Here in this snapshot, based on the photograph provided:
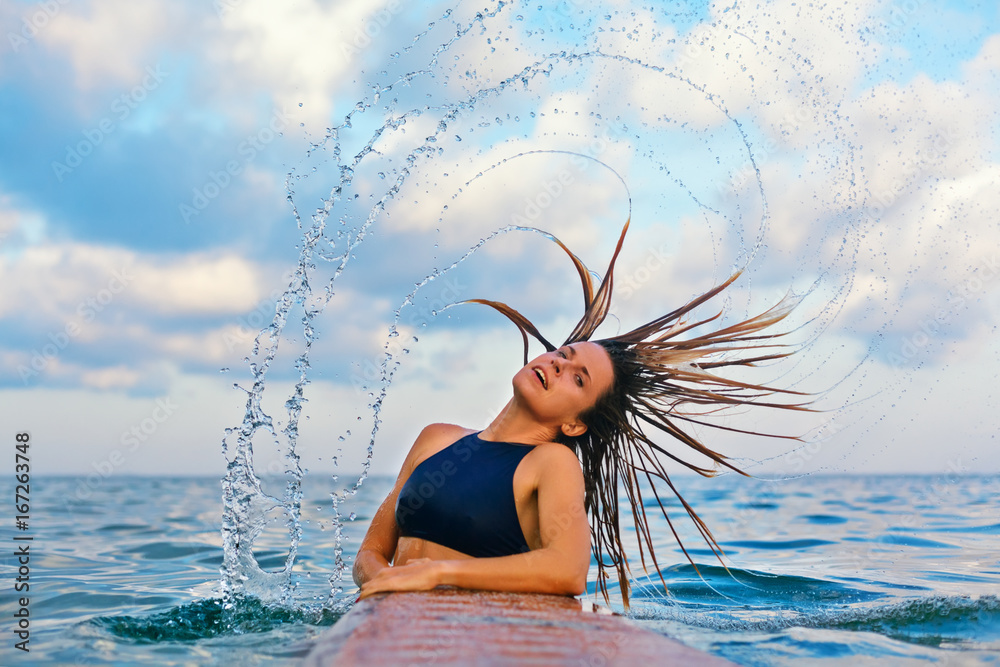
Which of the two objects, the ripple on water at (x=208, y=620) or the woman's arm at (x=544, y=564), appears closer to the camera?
the woman's arm at (x=544, y=564)

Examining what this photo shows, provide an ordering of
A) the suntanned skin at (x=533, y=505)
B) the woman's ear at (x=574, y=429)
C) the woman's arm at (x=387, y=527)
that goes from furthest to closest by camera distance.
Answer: the woman's ear at (x=574, y=429), the woman's arm at (x=387, y=527), the suntanned skin at (x=533, y=505)

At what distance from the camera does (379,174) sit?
17.0 ft

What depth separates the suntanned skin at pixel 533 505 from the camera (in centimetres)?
328

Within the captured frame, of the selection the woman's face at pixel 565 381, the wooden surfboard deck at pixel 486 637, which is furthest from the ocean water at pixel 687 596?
the woman's face at pixel 565 381

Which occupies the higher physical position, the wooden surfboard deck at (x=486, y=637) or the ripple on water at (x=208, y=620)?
the wooden surfboard deck at (x=486, y=637)

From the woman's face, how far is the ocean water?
1106mm

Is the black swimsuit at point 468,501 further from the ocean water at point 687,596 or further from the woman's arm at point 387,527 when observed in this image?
the ocean water at point 687,596

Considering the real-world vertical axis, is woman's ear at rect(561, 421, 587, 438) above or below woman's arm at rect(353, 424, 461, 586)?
above

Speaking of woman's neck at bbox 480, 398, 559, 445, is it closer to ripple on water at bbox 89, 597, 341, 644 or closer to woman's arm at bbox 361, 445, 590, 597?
woman's arm at bbox 361, 445, 590, 597

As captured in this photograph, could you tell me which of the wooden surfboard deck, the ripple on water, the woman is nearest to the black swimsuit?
the woman

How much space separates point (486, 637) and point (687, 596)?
4417mm

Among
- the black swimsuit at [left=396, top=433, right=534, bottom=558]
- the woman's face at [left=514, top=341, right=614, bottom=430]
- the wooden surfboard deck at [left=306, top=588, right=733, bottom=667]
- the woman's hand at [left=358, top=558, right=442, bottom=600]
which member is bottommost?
the wooden surfboard deck at [left=306, top=588, right=733, bottom=667]

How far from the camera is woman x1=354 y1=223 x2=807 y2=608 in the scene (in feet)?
11.2

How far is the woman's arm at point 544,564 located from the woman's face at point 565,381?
13.6 inches
